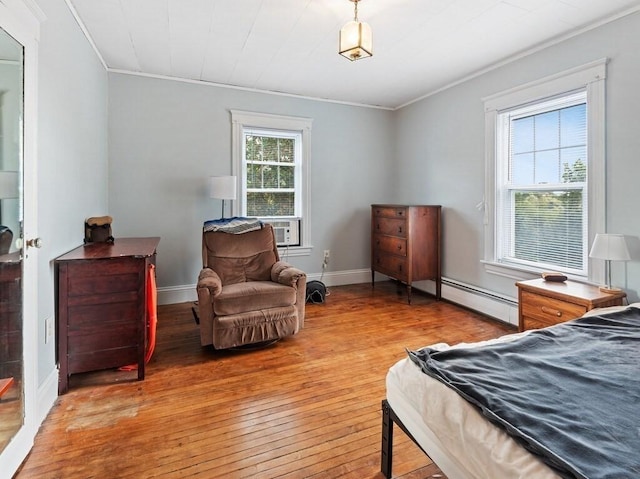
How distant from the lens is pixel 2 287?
1577mm

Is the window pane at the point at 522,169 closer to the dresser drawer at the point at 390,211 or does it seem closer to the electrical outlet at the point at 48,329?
the dresser drawer at the point at 390,211

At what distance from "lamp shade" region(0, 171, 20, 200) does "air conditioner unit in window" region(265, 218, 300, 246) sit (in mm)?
Result: 2972

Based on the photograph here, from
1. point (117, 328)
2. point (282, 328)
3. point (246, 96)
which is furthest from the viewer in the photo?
point (246, 96)

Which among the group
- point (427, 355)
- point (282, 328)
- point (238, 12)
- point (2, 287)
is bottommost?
point (282, 328)

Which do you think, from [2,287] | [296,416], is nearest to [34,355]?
[2,287]

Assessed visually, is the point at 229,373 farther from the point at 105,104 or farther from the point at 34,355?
the point at 105,104

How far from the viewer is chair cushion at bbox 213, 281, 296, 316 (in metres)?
2.70

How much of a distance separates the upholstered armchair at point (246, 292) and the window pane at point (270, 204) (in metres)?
0.99

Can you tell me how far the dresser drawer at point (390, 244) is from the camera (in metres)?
4.14

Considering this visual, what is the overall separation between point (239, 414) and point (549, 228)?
2.96m

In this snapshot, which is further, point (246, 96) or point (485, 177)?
point (246, 96)

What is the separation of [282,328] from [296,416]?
971 mm

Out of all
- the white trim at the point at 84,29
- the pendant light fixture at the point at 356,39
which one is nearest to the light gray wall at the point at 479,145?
the pendant light fixture at the point at 356,39

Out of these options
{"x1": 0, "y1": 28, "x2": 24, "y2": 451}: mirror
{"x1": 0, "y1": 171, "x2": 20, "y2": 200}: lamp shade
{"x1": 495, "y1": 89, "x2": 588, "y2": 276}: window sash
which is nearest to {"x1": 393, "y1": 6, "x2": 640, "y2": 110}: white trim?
{"x1": 495, "y1": 89, "x2": 588, "y2": 276}: window sash
